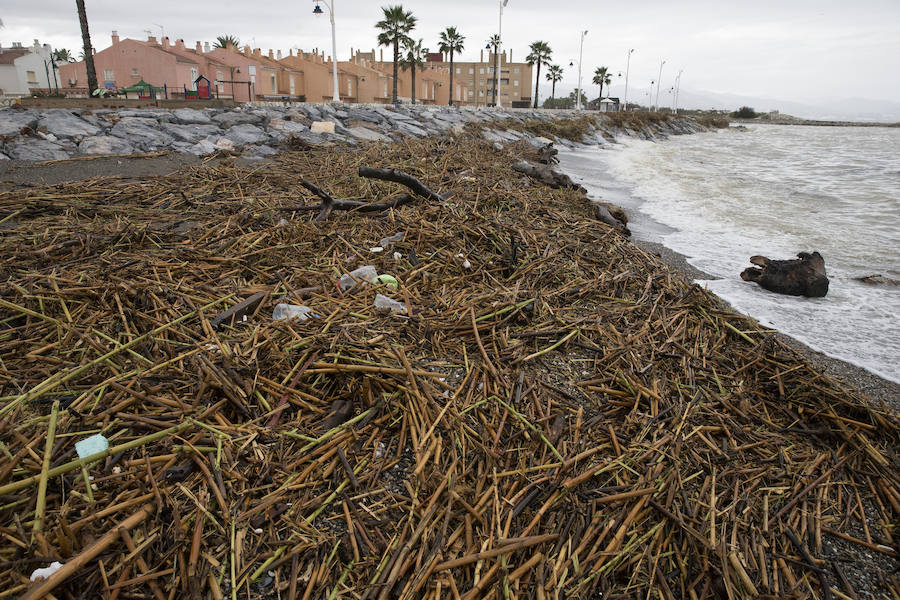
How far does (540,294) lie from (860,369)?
2.65 meters

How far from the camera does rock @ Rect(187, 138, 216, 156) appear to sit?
8.21 meters

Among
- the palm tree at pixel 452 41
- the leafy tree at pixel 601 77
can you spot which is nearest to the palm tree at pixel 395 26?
the palm tree at pixel 452 41

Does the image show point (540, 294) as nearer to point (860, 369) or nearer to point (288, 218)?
point (288, 218)

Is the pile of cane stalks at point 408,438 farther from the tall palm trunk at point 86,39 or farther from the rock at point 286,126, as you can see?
the tall palm trunk at point 86,39

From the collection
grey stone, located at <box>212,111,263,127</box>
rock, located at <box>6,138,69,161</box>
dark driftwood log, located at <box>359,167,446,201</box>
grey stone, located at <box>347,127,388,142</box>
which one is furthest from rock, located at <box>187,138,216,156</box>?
dark driftwood log, located at <box>359,167,446,201</box>

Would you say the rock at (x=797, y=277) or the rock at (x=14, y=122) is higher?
the rock at (x=14, y=122)

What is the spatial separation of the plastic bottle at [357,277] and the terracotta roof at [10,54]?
200 ft

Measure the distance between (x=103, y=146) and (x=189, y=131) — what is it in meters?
2.00

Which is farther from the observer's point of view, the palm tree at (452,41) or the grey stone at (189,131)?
the palm tree at (452,41)

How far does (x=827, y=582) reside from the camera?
5.44 feet

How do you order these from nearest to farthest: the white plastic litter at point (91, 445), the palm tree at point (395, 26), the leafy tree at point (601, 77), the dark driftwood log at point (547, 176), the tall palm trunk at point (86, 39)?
the white plastic litter at point (91, 445) < the dark driftwood log at point (547, 176) < the tall palm trunk at point (86, 39) < the palm tree at point (395, 26) < the leafy tree at point (601, 77)

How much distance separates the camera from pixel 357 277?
3.12m

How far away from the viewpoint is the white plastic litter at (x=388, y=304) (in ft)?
9.05

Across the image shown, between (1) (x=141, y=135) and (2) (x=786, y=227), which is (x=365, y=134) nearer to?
(1) (x=141, y=135)
